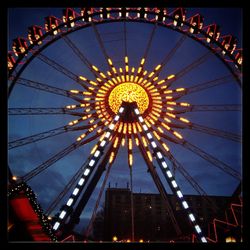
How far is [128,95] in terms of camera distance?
17062 mm

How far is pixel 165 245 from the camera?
473 cm

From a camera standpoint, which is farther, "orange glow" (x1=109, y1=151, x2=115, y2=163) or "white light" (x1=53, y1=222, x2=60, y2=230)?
"orange glow" (x1=109, y1=151, x2=115, y2=163)

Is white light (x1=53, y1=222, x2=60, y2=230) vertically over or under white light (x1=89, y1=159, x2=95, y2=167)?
under

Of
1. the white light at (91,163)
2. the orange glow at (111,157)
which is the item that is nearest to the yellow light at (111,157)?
the orange glow at (111,157)

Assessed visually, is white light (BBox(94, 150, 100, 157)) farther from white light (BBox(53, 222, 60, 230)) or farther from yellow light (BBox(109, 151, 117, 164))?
white light (BBox(53, 222, 60, 230))

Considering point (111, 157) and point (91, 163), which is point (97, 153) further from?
point (111, 157)

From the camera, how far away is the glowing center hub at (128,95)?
16938 mm

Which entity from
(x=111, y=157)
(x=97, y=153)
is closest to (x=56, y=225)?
(x=97, y=153)

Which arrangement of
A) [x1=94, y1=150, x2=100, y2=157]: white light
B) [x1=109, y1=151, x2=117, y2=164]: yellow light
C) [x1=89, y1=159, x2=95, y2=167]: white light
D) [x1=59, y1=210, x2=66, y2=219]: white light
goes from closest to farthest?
[x1=59, y1=210, x2=66, y2=219]: white light → [x1=89, y1=159, x2=95, y2=167]: white light → [x1=94, y1=150, x2=100, y2=157]: white light → [x1=109, y1=151, x2=117, y2=164]: yellow light

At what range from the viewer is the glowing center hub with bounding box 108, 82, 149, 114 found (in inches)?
667

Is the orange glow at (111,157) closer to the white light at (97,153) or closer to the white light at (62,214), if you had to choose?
the white light at (97,153)

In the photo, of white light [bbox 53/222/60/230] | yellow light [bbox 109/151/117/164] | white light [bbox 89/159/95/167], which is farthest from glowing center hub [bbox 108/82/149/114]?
white light [bbox 53/222/60/230]

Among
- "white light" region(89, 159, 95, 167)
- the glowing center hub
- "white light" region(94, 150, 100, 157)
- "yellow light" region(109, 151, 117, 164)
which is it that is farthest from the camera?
the glowing center hub
